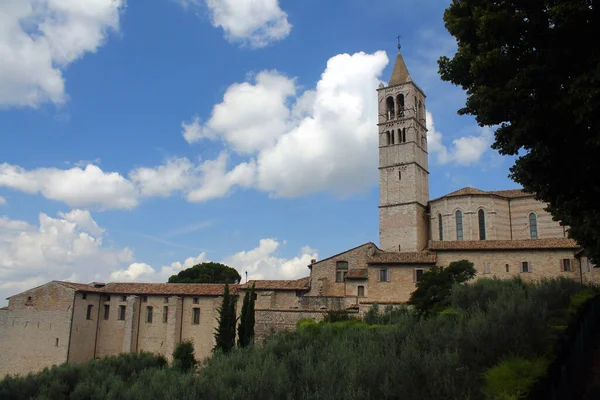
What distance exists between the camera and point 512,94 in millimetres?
9406

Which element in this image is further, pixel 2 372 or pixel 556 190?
pixel 2 372

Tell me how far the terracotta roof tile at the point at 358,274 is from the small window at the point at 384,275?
1.27m

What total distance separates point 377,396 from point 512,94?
6.23 meters

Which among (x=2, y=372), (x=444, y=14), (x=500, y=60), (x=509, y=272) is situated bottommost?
(x=2, y=372)

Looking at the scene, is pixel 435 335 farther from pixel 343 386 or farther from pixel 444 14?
pixel 444 14

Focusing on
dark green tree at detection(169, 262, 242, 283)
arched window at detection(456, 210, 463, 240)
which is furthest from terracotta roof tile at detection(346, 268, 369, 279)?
dark green tree at detection(169, 262, 242, 283)

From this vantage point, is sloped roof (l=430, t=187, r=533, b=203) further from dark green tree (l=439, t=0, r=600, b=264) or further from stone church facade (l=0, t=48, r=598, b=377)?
dark green tree (l=439, t=0, r=600, b=264)

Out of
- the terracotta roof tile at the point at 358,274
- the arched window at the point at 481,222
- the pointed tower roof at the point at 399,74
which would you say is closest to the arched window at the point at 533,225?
the arched window at the point at 481,222

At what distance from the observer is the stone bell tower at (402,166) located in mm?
48556

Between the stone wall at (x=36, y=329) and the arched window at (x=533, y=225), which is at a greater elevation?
the arched window at (x=533, y=225)

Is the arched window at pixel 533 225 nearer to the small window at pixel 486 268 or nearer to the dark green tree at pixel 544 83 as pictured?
the small window at pixel 486 268

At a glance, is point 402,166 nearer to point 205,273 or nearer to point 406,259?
point 406,259

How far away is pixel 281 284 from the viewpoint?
3725 centimetres

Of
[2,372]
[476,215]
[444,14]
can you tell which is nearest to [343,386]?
[444,14]
